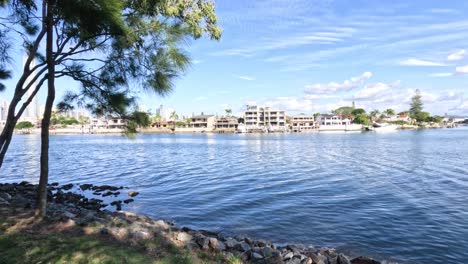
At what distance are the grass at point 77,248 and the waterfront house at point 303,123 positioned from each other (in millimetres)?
141876

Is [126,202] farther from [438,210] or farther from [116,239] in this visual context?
→ [438,210]

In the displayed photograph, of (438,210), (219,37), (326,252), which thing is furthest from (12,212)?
(438,210)

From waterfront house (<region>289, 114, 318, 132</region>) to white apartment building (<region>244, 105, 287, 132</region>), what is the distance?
22.0ft

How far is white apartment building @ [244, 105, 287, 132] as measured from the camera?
14188cm

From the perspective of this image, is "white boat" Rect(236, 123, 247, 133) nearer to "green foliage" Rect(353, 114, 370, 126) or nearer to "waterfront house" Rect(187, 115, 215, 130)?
"waterfront house" Rect(187, 115, 215, 130)

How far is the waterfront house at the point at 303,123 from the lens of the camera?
484 feet

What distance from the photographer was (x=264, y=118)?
144000 mm

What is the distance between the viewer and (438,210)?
13.1 metres

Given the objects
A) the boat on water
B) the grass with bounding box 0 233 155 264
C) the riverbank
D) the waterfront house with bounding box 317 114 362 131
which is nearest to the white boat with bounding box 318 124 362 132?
the waterfront house with bounding box 317 114 362 131

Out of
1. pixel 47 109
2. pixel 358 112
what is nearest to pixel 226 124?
pixel 358 112

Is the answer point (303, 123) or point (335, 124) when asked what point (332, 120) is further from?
point (303, 123)

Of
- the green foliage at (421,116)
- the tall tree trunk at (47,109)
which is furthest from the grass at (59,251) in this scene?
the green foliage at (421,116)

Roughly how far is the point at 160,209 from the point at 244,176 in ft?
34.4

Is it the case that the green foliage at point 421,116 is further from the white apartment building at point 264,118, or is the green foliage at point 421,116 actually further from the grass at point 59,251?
the grass at point 59,251
